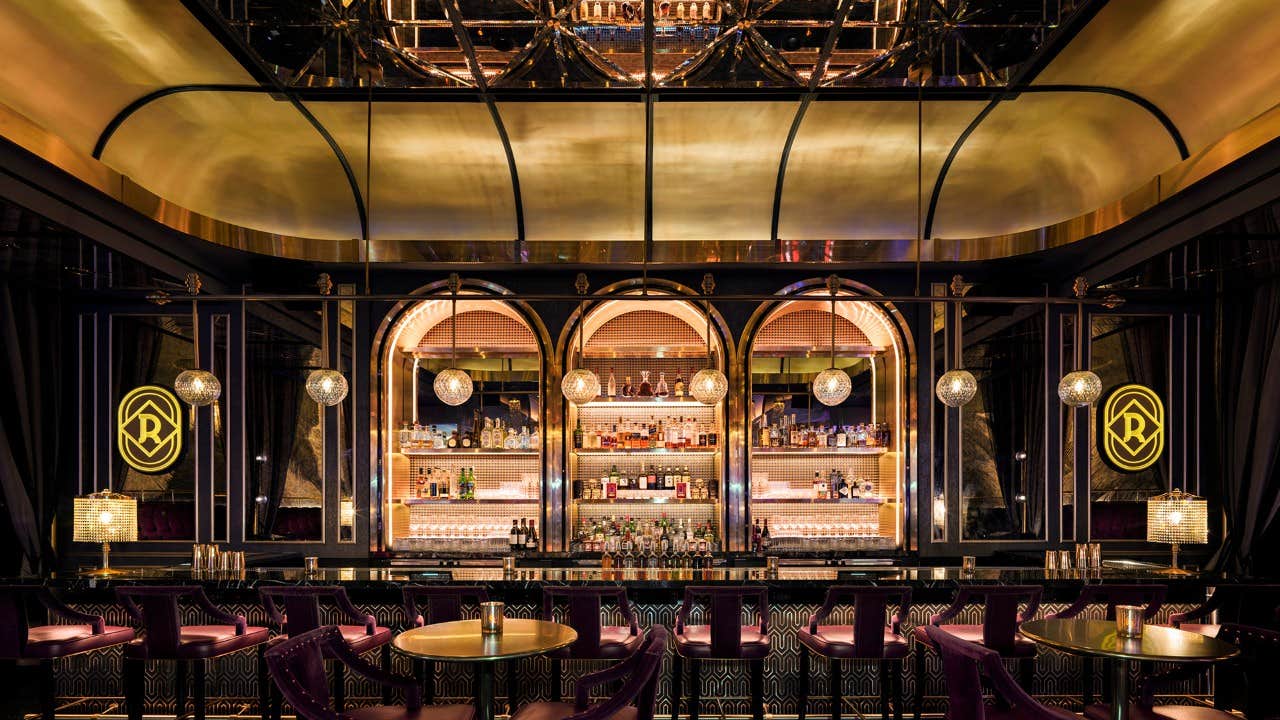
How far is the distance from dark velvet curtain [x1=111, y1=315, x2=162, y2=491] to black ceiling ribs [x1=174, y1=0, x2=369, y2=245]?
1.89 meters

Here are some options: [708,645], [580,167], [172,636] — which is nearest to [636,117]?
[580,167]

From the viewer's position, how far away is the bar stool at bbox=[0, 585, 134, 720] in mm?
4348

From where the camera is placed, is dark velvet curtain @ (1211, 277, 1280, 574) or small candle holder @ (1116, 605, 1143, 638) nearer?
small candle holder @ (1116, 605, 1143, 638)

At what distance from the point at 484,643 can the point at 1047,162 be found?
219 inches

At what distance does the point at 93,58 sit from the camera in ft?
16.0

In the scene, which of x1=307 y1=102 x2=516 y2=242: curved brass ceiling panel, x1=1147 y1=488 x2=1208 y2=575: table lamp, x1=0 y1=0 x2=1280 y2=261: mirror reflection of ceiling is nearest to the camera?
x1=0 y1=0 x2=1280 y2=261: mirror reflection of ceiling

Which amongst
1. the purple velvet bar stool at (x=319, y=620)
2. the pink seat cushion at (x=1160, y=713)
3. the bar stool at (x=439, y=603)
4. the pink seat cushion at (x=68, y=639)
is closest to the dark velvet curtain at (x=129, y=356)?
the pink seat cushion at (x=68, y=639)

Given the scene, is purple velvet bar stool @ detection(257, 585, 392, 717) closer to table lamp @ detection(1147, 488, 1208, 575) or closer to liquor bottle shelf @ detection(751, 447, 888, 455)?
liquor bottle shelf @ detection(751, 447, 888, 455)

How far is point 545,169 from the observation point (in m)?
6.63

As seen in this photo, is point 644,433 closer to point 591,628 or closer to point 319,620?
point 591,628

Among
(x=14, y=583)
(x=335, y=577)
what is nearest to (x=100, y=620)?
(x=14, y=583)

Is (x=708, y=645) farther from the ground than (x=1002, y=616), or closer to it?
closer to it

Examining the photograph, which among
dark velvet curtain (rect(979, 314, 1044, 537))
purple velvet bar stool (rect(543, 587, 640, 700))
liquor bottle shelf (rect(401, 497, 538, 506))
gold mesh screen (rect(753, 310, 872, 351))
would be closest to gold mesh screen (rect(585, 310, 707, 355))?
gold mesh screen (rect(753, 310, 872, 351))

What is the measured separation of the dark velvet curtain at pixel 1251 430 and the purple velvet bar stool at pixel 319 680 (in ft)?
18.2
